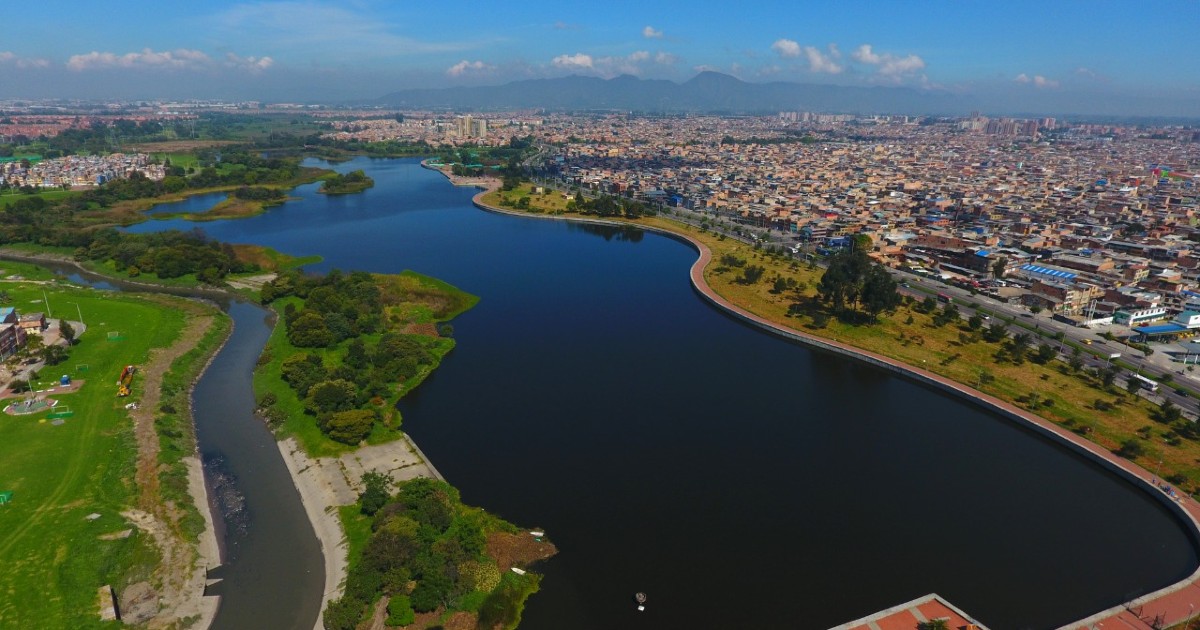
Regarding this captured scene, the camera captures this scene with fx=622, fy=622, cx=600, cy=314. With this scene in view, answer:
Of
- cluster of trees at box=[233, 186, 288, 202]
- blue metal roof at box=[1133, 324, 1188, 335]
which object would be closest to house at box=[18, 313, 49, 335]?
cluster of trees at box=[233, 186, 288, 202]

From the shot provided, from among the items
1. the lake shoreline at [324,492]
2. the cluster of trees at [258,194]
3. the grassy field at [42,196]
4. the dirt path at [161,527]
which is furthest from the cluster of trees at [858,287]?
the grassy field at [42,196]

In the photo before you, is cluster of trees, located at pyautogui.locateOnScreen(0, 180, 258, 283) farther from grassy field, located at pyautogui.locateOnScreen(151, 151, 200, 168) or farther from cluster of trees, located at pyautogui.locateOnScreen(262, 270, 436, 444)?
grassy field, located at pyautogui.locateOnScreen(151, 151, 200, 168)

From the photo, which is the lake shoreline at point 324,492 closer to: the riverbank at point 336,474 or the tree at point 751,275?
the riverbank at point 336,474

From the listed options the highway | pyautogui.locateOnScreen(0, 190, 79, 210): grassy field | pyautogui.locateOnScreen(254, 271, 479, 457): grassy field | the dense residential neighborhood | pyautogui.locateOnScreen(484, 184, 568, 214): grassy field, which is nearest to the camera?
pyautogui.locateOnScreen(254, 271, 479, 457): grassy field

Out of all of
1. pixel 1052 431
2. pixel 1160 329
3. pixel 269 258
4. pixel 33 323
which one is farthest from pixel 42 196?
pixel 1160 329

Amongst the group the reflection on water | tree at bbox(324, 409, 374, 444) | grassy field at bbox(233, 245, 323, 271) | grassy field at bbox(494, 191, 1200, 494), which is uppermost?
the reflection on water
